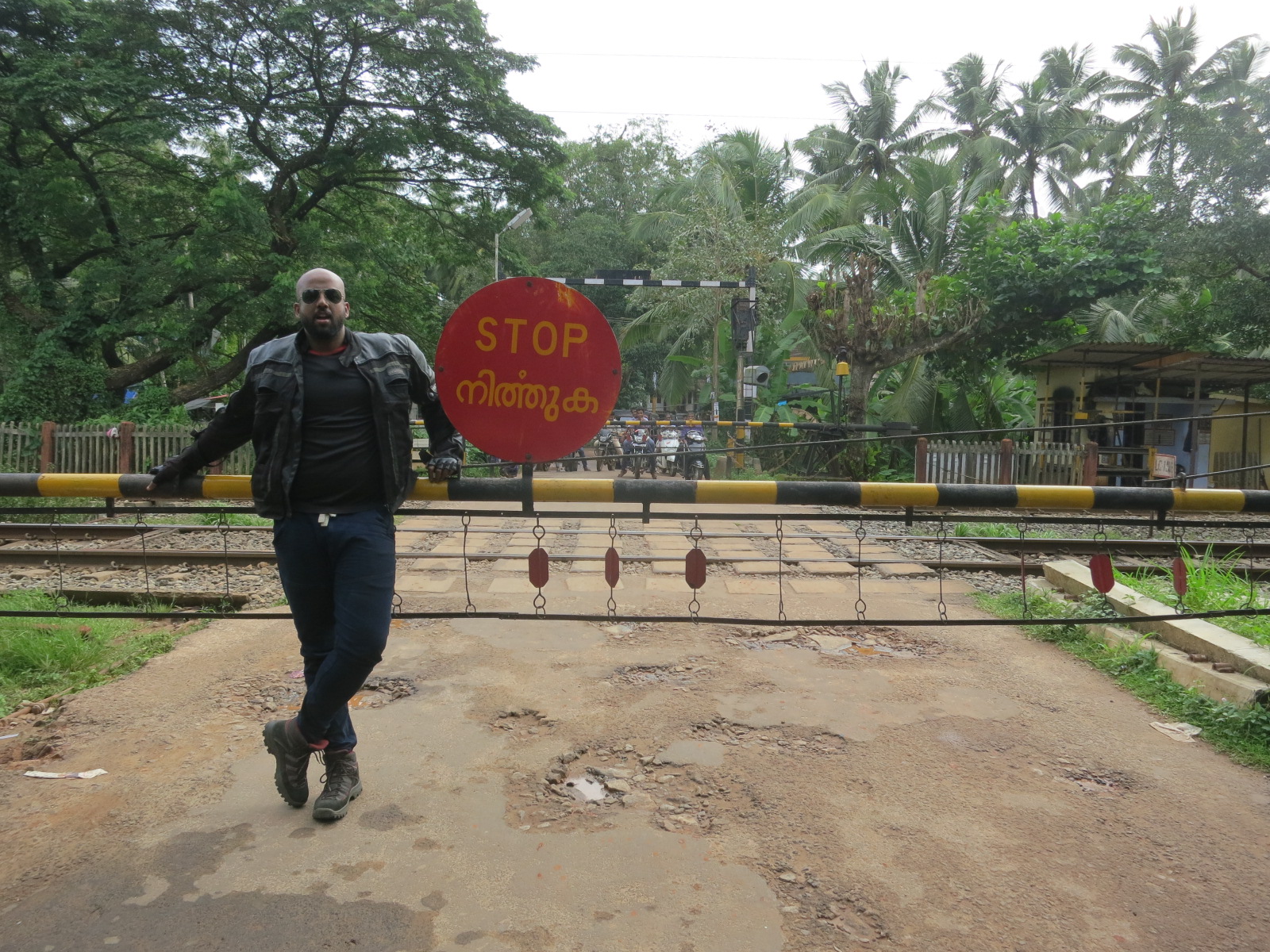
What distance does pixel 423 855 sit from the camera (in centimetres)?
259

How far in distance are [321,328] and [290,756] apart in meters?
1.44

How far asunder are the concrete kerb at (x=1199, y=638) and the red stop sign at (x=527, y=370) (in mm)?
2500

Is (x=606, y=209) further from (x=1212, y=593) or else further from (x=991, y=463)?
(x=1212, y=593)

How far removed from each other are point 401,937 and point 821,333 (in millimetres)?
15448

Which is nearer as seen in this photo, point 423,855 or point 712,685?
point 423,855

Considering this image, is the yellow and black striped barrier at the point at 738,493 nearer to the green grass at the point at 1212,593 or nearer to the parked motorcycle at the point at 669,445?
the green grass at the point at 1212,593

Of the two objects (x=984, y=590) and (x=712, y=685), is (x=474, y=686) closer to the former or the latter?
(x=712, y=685)

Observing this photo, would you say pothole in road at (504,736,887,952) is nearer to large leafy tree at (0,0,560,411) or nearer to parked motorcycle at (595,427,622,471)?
large leafy tree at (0,0,560,411)

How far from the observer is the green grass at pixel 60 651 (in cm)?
438

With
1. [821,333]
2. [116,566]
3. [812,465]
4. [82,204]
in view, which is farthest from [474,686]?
[82,204]

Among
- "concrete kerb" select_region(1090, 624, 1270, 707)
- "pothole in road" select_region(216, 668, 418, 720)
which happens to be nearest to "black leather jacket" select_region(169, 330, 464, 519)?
"pothole in road" select_region(216, 668, 418, 720)

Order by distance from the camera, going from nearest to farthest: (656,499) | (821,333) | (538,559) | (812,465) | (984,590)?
(656,499) → (538,559) → (984,590) → (812,465) → (821,333)

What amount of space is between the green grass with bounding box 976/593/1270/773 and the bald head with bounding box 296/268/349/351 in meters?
3.54

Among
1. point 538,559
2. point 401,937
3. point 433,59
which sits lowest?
point 401,937
